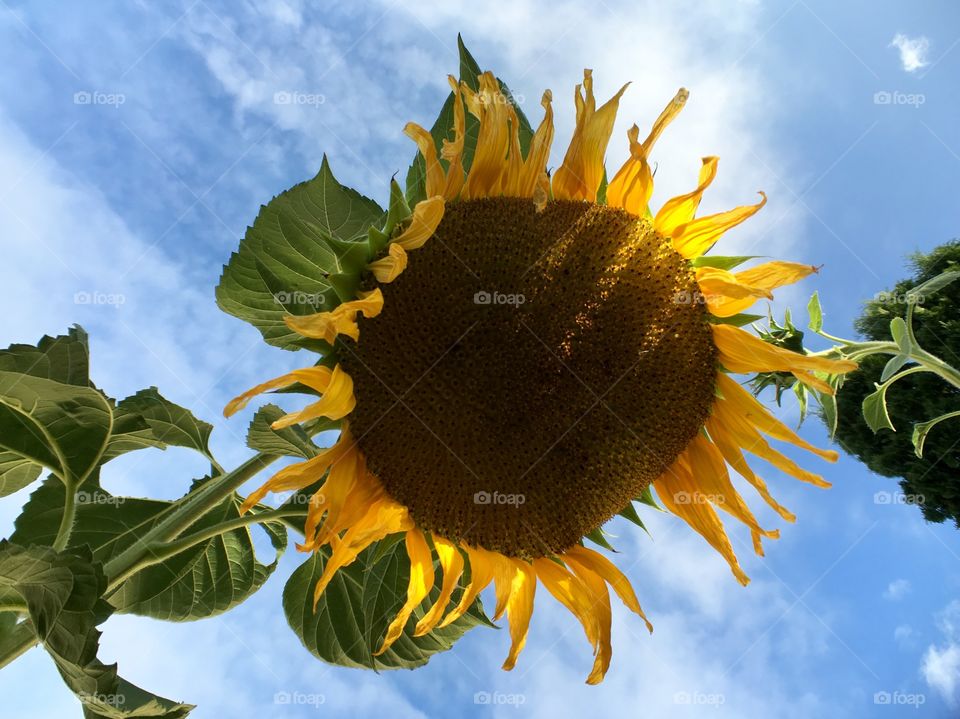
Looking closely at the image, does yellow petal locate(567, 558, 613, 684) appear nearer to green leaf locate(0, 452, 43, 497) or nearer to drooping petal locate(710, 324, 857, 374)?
drooping petal locate(710, 324, 857, 374)

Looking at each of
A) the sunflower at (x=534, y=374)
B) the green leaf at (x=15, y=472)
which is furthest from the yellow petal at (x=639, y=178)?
the green leaf at (x=15, y=472)

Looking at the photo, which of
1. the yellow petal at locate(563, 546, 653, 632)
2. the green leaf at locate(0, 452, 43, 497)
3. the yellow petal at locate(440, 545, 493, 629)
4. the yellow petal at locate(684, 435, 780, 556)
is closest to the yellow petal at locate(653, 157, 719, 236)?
the yellow petal at locate(684, 435, 780, 556)

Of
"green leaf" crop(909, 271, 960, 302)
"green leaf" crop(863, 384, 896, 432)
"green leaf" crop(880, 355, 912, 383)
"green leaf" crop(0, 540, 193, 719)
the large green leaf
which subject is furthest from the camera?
"green leaf" crop(863, 384, 896, 432)

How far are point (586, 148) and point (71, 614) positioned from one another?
1.78 meters

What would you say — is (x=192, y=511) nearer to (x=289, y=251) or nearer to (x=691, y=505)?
(x=289, y=251)

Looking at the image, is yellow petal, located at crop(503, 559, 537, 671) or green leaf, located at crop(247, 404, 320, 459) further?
yellow petal, located at crop(503, 559, 537, 671)

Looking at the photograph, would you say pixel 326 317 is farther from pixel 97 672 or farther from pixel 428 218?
pixel 97 672

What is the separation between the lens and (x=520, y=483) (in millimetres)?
1779

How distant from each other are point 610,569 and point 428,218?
3.80 feet

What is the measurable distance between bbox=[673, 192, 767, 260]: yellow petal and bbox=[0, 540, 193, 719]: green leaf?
1.75 meters

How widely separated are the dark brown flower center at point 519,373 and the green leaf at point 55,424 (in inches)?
36.5

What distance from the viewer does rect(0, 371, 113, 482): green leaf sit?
2064 mm

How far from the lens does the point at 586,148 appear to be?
2.08 metres

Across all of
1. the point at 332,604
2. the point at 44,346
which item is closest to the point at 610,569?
the point at 332,604
